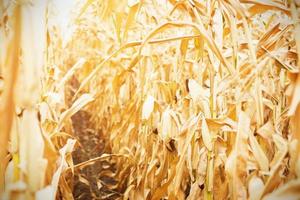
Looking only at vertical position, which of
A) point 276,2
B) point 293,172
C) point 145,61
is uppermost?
point 276,2

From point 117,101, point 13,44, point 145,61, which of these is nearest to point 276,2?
point 145,61

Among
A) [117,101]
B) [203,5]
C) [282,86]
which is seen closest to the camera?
[203,5]

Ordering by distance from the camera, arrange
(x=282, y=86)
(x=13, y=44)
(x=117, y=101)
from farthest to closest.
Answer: (x=117, y=101)
(x=282, y=86)
(x=13, y=44)

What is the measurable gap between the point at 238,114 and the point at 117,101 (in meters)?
0.66

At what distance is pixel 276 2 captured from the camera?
812mm

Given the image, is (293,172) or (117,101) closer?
(293,172)

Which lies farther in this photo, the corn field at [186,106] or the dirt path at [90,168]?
the dirt path at [90,168]

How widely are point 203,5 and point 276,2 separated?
0.57ft

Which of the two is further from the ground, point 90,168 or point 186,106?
point 186,106

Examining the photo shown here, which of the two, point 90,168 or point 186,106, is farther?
point 90,168

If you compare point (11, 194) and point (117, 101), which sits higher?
point (117, 101)

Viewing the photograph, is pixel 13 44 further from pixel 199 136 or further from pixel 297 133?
pixel 297 133

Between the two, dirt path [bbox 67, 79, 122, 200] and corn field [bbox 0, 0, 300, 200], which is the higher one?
corn field [bbox 0, 0, 300, 200]

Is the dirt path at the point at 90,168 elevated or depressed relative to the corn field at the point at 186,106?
depressed
